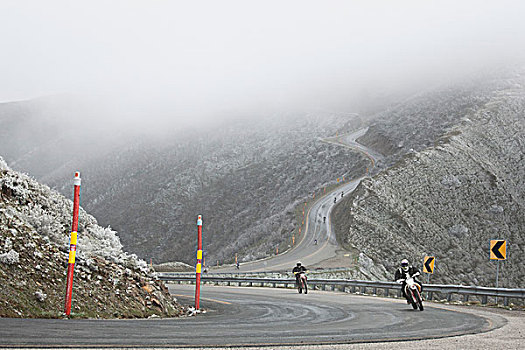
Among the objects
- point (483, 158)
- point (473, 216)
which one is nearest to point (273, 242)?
point (473, 216)

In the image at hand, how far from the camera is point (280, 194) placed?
286 ft

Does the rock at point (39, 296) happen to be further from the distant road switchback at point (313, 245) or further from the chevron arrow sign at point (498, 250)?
the distant road switchback at point (313, 245)

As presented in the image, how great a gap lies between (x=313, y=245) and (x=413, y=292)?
4246cm

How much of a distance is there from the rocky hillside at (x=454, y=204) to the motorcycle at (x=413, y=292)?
3354cm

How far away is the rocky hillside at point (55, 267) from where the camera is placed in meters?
9.07

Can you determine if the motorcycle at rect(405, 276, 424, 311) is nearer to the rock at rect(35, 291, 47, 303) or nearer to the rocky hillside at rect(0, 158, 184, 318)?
the rocky hillside at rect(0, 158, 184, 318)

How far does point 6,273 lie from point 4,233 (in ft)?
3.55

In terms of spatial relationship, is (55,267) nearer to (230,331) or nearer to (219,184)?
(230,331)

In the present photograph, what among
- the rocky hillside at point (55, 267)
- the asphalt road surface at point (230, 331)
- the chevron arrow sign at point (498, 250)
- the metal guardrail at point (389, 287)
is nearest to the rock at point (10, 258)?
the rocky hillside at point (55, 267)

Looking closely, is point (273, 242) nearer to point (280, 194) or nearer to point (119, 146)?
point (280, 194)

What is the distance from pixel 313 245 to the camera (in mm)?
57031

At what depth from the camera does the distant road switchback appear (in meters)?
50.6

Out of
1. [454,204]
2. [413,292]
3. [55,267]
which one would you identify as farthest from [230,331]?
[454,204]

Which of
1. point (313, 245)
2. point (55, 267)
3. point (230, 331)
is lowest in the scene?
point (230, 331)
